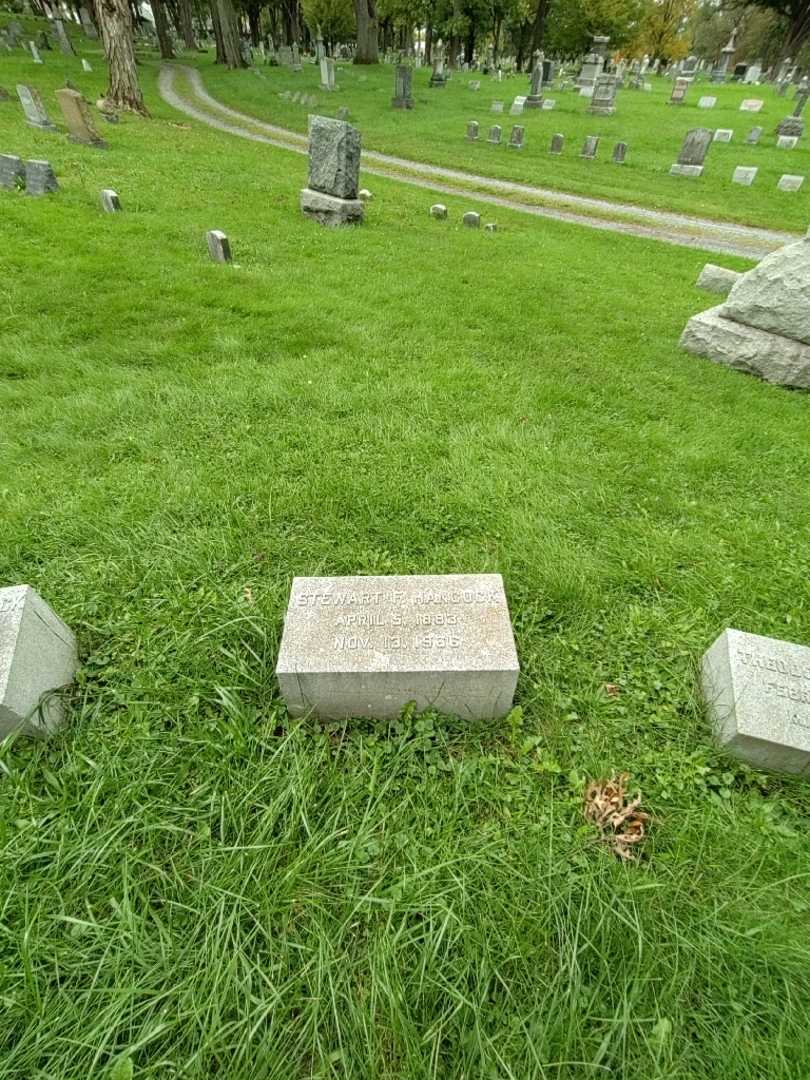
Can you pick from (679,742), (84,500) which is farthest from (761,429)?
(84,500)

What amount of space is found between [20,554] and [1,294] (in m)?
4.22

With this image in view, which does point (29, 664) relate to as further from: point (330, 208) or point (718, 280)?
point (718, 280)

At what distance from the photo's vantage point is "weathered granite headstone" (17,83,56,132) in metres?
12.2

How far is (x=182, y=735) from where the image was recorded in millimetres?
2139

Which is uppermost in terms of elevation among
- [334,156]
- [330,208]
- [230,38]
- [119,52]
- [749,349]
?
[119,52]

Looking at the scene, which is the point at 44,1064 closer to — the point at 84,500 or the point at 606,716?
the point at 606,716

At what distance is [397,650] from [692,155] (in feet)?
66.7

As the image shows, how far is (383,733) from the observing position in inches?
87.3

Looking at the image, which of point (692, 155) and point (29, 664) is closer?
point (29, 664)

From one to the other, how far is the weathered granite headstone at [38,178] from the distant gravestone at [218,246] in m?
3.75

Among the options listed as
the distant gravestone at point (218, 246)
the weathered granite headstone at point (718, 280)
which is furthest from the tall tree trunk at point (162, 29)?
the weathered granite headstone at point (718, 280)

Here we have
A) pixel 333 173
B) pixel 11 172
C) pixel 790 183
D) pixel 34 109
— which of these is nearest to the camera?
pixel 11 172

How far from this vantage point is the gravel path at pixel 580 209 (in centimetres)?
1081

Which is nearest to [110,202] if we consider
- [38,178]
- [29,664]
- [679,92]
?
[38,178]
